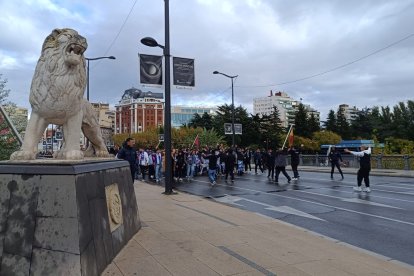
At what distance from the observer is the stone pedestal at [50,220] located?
3848mm

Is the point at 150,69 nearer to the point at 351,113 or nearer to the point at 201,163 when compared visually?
the point at 201,163

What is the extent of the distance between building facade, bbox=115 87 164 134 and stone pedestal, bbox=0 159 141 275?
115672 mm

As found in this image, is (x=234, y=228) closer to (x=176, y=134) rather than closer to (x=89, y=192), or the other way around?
(x=89, y=192)

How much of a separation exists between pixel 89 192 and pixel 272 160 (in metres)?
18.4

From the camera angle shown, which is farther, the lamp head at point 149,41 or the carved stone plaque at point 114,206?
the lamp head at point 149,41

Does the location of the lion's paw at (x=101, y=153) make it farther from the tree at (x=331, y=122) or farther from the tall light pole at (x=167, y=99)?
the tree at (x=331, y=122)

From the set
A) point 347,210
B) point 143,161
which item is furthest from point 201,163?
point 347,210

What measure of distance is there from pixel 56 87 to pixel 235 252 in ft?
10.9

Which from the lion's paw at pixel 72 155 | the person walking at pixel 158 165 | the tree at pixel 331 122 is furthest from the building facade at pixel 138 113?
the lion's paw at pixel 72 155

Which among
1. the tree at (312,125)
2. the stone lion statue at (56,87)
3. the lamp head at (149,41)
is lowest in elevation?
the stone lion statue at (56,87)

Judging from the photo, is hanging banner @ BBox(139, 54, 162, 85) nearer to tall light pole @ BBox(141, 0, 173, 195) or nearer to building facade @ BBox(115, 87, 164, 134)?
tall light pole @ BBox(141, 0, 173, 195)

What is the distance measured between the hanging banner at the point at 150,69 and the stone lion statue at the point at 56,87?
7999 mm

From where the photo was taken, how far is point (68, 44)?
5.09 meters

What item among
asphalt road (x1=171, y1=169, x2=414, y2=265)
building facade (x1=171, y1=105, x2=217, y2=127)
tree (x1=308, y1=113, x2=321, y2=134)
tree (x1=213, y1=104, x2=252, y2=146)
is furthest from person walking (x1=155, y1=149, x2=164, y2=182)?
building facade (x1=171, y1=105, x2=217, y2=127)
